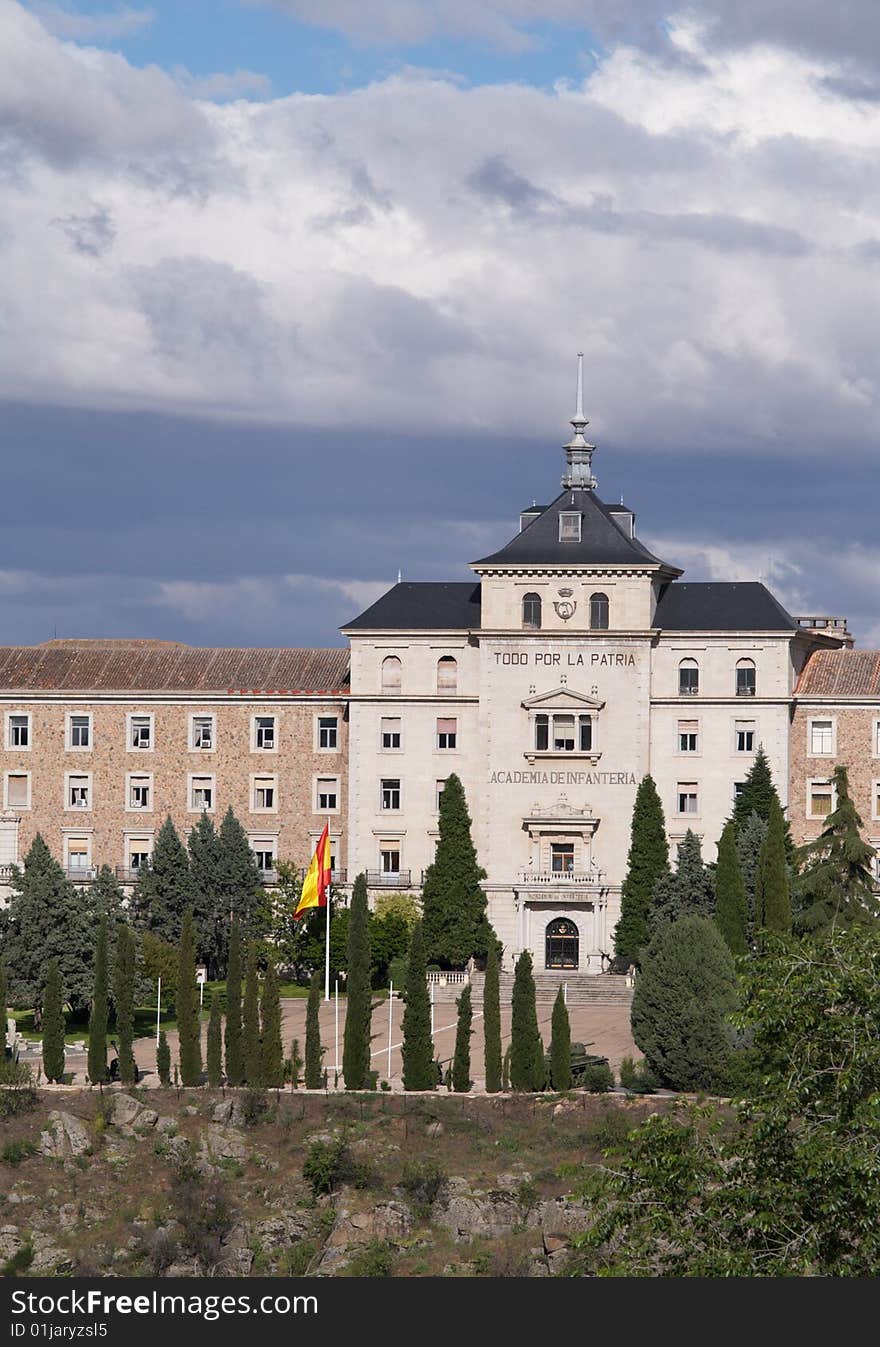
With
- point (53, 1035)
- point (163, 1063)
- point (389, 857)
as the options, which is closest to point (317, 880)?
point (163, 1063)

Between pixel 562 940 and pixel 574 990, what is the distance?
4460 millimetres

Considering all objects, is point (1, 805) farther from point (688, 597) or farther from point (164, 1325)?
point (164, 1325)

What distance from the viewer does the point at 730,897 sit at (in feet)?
269

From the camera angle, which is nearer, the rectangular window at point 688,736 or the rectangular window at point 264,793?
the rectangular window at point 688,736

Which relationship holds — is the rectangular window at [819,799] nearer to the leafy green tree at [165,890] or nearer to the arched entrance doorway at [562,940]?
the arched entrance doorway at [562,940]

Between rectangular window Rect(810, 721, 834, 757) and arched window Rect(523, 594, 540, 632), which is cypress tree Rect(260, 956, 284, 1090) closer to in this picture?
arched window Rect(523, 594, 540, 632)

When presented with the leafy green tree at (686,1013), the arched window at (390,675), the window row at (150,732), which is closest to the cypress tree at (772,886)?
the leafy green tree at (686,1013)

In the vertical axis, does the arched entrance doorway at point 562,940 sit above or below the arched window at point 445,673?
below

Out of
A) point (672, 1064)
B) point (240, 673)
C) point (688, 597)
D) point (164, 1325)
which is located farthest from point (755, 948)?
point (164, 1325)

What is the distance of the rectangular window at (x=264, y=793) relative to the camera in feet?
318

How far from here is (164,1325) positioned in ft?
102

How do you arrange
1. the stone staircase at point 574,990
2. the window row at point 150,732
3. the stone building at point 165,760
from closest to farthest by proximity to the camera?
the stone staircase at point 574,990 → the stone building at point 165,760 → the window row at point 150,732

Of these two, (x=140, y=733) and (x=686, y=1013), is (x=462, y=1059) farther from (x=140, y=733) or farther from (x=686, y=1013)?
(x=140, y=733)

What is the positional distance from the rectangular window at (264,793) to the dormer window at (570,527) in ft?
50.2
